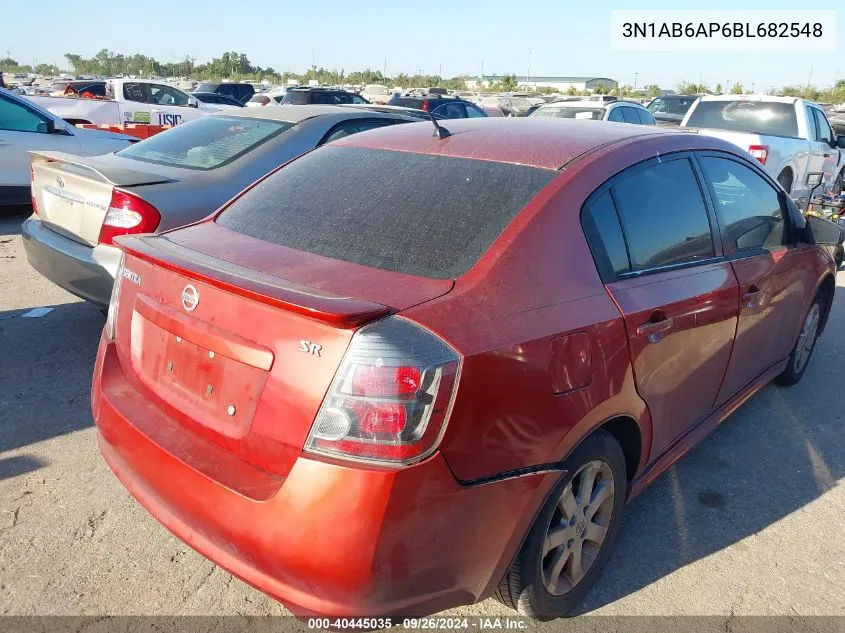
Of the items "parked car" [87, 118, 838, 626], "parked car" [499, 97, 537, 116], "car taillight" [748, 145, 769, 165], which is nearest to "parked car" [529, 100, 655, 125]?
"car taillight" [748, 145, 769, 165]

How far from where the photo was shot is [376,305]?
1.95 m

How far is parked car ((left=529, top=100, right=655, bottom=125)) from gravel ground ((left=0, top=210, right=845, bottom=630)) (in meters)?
9.26

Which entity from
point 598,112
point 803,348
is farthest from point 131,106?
point 803,348

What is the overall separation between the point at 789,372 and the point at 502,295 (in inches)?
130

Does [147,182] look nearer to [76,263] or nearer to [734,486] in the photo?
[76,263]

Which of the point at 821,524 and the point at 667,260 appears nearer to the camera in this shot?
the point at 667,260

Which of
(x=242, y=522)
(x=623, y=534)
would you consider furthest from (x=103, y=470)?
(x=623, y=534)

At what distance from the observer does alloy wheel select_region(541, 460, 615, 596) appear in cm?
239

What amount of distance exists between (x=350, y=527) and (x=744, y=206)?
2761mm

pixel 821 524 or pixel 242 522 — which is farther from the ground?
pixel 242 522

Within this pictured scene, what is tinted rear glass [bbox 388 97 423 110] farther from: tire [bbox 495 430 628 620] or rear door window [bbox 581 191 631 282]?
tire [bbox 495 430 628 620]

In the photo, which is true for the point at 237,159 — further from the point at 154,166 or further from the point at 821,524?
the point at 821,524

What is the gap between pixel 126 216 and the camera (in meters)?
4.21

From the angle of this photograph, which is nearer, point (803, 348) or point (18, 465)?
point (18, 465)
